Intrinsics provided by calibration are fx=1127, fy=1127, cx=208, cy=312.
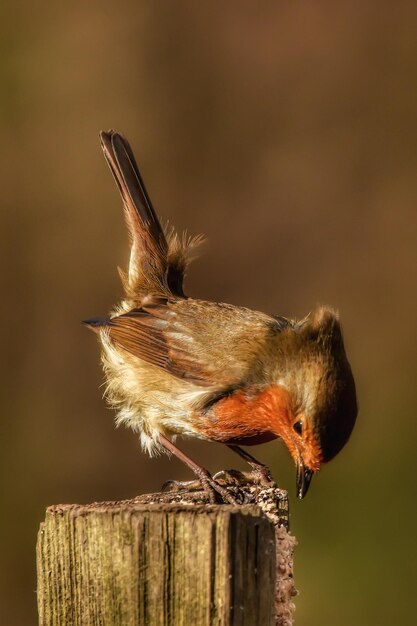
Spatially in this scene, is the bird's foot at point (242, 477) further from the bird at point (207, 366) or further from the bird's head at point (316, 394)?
the bird's head at point (316, 394)

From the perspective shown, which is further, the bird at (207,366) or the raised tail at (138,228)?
the raised tail at (138,228)

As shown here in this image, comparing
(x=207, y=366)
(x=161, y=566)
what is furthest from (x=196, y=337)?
(x=161, y=566)

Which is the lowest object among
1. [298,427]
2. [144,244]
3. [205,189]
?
[298,427]

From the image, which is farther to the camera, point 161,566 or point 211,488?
point 211,488

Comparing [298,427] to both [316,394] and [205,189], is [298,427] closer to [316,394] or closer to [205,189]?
[316,394]

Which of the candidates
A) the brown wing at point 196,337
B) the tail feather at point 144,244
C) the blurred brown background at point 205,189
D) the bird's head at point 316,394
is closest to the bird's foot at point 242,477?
the bird's head at point 316,394

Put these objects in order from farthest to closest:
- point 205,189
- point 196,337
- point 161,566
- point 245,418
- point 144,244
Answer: point 205,189
point 144,244
point 196,337
point 245,418
point 161,566
